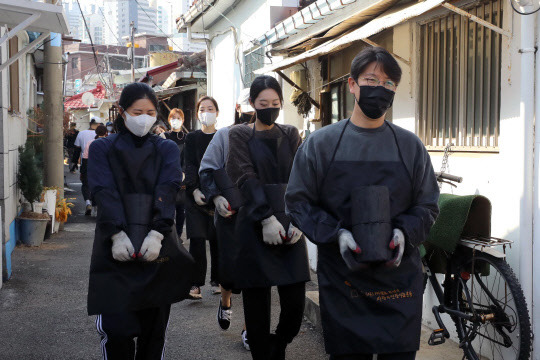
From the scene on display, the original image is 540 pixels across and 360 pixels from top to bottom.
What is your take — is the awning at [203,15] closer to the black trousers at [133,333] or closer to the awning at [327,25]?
the awning at [327,25]

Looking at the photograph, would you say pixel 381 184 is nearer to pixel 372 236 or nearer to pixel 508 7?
pixel 372 236

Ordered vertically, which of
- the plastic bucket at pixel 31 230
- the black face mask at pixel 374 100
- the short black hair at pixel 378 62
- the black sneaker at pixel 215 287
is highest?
the short black hair at pixel 378 62

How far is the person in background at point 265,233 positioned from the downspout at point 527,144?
1.41 m

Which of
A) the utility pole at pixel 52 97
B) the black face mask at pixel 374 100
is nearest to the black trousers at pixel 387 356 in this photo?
the black face mask at pixel 374 100

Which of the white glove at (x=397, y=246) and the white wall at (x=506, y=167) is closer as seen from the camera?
the white glove at (x=397, y=246)

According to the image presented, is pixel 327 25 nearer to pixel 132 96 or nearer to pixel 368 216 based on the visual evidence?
pixel 132 96

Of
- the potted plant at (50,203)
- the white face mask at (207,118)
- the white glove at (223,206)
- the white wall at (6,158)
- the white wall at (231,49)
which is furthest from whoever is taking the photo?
the white wall at (231,49)

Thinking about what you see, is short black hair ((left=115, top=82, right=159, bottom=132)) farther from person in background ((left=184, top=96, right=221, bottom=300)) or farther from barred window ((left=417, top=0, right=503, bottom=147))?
barred window ((left=417, top=0, right=503, bottom=147))

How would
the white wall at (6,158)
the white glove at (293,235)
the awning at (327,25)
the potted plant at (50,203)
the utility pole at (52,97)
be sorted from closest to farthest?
the white glove at (293,235) → the awning at (327,25) → the white wall at (6,158) → the potted plant at (50,203) → the utility pole at (52,97)

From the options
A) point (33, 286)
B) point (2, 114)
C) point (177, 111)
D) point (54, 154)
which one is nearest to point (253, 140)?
point (33, 286)

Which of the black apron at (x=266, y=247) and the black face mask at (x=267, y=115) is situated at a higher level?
the black face mask at (x=267, y=115)

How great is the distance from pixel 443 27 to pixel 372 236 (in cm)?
363

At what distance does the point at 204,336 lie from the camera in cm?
570

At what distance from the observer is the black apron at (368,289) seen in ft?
9.74
